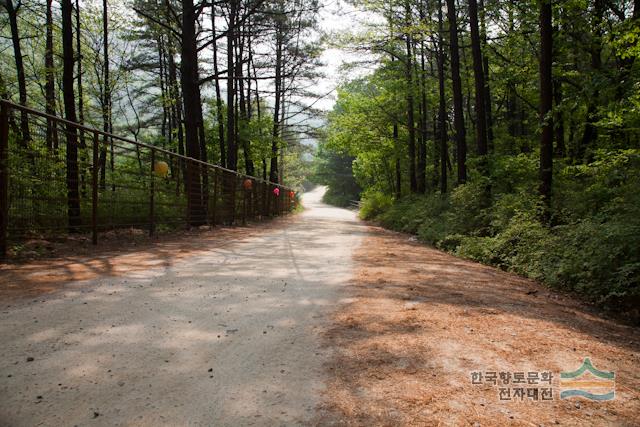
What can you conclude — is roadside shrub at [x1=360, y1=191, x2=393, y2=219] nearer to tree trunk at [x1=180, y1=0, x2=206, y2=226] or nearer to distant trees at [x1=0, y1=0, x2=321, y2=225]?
distant trees at [x1=0, y1=0, x2=321, y2=225]

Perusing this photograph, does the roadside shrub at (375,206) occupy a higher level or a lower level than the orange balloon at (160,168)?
lower

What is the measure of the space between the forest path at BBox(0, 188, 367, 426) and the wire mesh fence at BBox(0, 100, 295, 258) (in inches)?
82.0

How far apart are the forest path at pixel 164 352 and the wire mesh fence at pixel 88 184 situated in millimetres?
2082

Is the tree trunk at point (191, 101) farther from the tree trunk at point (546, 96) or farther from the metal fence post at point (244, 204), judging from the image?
the tree trunk at point (546, 96)

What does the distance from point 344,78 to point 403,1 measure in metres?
4.50

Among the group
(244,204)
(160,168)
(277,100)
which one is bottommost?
(244,204)

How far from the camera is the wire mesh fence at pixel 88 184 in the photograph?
5223 millimetres

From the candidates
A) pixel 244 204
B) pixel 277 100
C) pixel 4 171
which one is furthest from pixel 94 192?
pixel 277 100

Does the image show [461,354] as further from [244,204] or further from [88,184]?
[244,204]

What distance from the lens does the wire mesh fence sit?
5223 mm

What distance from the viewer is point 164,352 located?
248 cm

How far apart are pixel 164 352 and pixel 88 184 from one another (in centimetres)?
556

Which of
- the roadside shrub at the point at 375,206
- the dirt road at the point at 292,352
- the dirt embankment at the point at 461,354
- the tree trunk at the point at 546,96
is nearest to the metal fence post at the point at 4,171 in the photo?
the dirt road at the point at 292,352
